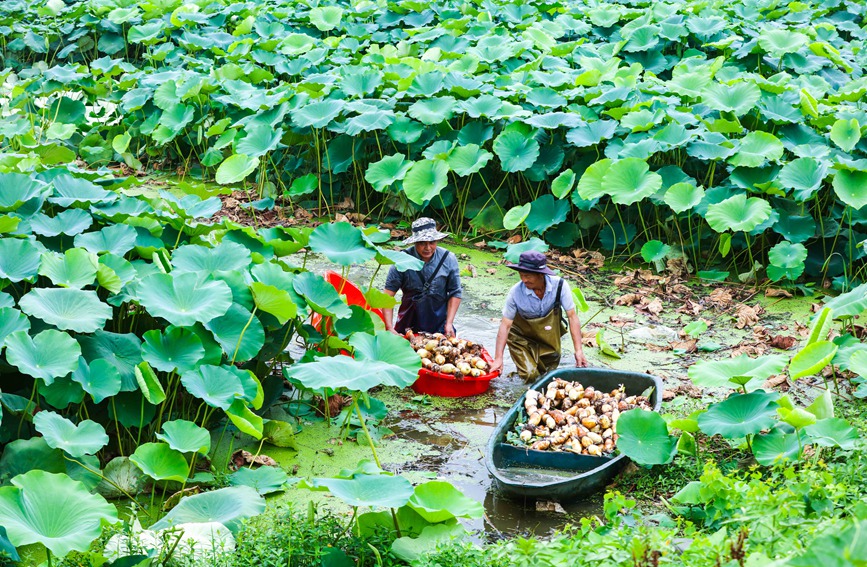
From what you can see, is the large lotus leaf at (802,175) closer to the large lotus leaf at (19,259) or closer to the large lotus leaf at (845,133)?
the large lotus leaf at (845,133)

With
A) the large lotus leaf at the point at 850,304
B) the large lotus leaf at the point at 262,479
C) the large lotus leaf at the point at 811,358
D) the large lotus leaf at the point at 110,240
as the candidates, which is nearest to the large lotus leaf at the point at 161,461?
the large lotus leaf at the point at 262,479

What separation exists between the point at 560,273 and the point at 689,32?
4.82 meters

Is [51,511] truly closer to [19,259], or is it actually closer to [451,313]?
[19,259]

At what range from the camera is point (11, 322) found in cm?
404

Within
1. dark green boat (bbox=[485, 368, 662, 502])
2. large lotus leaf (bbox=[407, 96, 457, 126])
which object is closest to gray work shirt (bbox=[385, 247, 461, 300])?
dark green boat (bbox=[485, 368, 662, 502])

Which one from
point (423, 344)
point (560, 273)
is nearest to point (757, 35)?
point (560, 273)

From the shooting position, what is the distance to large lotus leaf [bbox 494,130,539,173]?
25.1 ft

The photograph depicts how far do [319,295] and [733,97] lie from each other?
451 centimetres

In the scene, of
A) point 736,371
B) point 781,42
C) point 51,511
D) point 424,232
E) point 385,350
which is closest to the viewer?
point 51,511

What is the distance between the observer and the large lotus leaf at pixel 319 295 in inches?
189

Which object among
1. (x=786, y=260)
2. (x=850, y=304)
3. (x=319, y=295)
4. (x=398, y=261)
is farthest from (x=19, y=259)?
(x=786, y=260)

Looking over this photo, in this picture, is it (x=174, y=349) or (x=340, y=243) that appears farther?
(x=340, y=243)

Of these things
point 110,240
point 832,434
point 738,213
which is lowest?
point 738,213

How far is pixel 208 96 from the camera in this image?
375 inches
